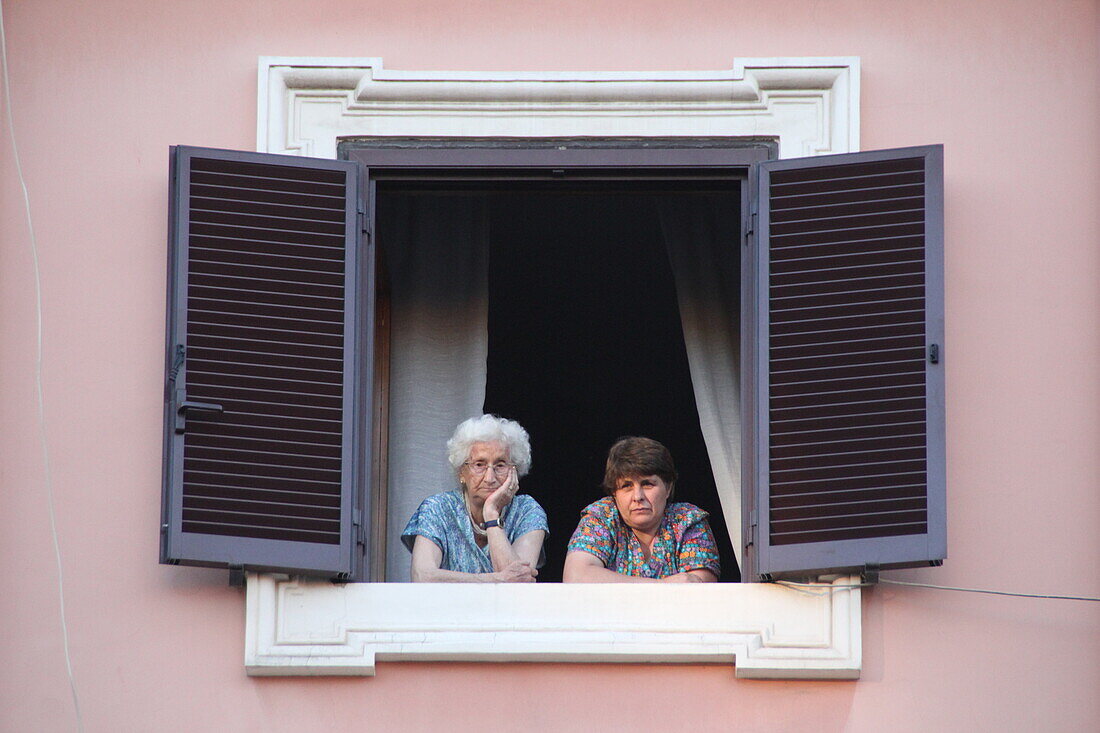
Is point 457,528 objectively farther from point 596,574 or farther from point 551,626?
point 551,626

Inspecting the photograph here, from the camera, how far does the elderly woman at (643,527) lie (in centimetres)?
721

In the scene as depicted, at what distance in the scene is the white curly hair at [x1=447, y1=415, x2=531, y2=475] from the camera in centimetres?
743

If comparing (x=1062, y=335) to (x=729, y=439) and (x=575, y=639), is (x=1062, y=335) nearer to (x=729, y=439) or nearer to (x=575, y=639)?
(x=729, y=439)

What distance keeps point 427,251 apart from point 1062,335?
8.15ft

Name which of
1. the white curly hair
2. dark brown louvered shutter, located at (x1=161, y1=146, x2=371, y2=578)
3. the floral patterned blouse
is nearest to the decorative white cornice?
dark brown louvered shutter, located at (x1=161, y1=146, x2=371, y2=578)

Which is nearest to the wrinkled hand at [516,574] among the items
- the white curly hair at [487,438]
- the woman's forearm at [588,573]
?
the woman's forearm at [588,573]

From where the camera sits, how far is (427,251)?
8.10 metres

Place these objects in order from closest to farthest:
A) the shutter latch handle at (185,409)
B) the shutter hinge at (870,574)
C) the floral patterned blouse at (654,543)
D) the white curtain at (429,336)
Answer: the shutter hinge at (870,574) → the shutter latch handle at (185,409) → the floral patterned blouse at (654,543) → the white curtain at (429,336)

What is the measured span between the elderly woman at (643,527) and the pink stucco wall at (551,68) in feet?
2.39

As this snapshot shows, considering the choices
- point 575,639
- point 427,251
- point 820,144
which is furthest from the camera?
point 427,251

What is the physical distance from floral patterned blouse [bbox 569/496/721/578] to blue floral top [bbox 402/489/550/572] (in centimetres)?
18

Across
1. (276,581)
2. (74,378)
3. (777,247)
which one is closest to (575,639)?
(276,581)

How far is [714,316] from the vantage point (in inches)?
308

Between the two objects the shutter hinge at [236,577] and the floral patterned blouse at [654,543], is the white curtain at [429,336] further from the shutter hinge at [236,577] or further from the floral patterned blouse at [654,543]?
the shutter hinge at [236,577]
